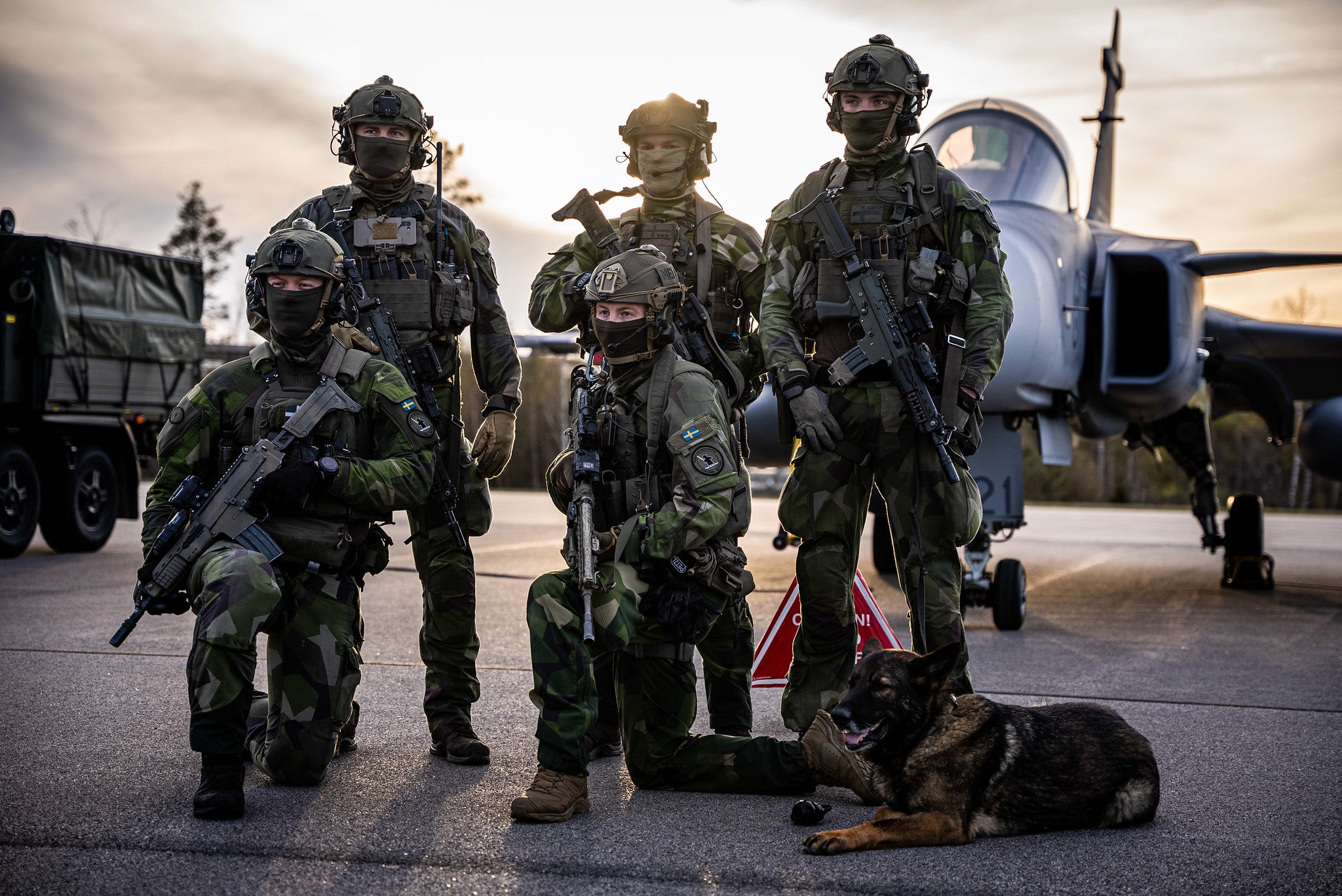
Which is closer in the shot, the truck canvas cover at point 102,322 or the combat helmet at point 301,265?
the combat helmet at point 301,265

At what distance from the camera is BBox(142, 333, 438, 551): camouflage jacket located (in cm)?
430

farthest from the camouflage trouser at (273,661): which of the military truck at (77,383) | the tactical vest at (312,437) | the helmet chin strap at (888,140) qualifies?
the military truck at (77,383)

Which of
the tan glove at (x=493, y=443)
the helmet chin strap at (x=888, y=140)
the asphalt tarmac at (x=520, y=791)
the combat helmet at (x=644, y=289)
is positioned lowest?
the asphalt tarmac at (x=520, y=791)

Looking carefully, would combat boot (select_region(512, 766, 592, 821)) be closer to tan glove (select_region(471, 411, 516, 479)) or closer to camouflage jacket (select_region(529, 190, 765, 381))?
tan glove (select_region(471, 411, 516, 479))

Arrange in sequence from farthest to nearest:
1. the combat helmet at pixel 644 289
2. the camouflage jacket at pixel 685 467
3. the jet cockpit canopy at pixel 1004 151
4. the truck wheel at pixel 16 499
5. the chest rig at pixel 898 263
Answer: the truck wheel at pixel 16 499, the jet cockpit canopy at pixel 1004 151, the chest rig at pixel 898 263, the combat helmet at pixel 644 289, the camouflage jacket at pixel 685 467

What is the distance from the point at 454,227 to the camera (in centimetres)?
519

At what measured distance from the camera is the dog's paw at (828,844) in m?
3.46

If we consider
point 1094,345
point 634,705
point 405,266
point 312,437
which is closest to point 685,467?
point 634,705

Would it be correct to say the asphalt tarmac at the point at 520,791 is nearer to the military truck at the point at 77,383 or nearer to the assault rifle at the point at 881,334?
the assault rifle at the point at 881,334

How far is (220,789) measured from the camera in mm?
3746

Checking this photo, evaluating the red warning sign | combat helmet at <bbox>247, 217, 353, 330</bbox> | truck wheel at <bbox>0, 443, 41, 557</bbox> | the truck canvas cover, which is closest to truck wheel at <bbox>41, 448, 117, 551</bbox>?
truck wheel at <bbox>0, 443, 41, 557</bbox>

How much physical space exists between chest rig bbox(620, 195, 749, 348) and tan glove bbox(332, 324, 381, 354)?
109 cm

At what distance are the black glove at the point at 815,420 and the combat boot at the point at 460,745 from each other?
1695 millimetres

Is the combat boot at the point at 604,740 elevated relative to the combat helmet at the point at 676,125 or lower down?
lower down
